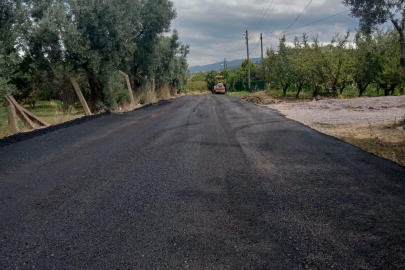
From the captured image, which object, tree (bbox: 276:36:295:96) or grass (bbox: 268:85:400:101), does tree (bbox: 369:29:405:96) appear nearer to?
grass (bbox: 268:85:400:101)

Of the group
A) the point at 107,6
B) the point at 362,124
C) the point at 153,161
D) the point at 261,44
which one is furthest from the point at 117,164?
the point at 261,44

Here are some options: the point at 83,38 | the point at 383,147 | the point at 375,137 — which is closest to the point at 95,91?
the point at 83,38

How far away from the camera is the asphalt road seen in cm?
285

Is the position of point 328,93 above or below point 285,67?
below

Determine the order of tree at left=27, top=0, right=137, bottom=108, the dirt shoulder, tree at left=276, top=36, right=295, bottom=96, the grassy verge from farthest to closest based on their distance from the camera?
1. tree at left=276, top=36, right=295, bottom=96
2. tree at left=27, top=0, right=137, bottom=108
3. the dirt shoulder
4. the grassy verge

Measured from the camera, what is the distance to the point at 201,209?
391cm

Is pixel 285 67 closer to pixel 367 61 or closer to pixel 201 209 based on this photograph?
pixel 367 61

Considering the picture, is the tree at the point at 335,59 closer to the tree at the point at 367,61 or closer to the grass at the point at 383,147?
the tree at the point at 367,61

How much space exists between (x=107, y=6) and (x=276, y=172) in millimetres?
13619

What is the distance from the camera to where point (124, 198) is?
430cm

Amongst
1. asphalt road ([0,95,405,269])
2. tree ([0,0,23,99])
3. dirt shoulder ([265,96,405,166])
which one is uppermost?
tree ([0,0,23,99])

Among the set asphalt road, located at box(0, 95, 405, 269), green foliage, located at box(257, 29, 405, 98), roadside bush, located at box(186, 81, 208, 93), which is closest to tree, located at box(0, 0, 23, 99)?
asphalt road, located at box(0, 95, 405, 269)

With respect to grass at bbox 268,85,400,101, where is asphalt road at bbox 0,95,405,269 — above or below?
above

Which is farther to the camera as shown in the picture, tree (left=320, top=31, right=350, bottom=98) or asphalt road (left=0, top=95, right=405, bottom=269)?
tree (left=320, top=31, right=350, bottom=98)
